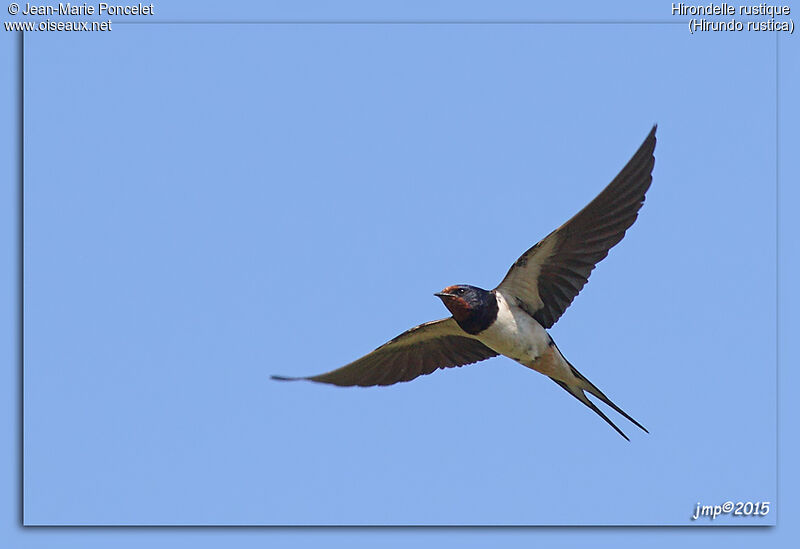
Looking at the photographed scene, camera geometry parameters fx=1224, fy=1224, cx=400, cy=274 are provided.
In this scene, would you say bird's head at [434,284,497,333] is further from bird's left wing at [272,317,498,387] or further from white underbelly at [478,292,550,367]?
bird's left wing at [272,317,498,387]

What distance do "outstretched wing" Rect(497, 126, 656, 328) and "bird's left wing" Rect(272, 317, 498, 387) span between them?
0.59 metres

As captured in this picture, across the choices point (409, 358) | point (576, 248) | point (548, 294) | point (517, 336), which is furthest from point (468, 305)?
point (409, 358)

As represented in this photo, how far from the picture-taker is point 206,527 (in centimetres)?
747

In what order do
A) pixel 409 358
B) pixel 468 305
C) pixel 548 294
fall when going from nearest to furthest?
pixel 468 305
pixel 548 294
pixel 409 358

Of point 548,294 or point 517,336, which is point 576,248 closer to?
point 548,294

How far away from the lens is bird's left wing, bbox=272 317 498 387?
852 cm

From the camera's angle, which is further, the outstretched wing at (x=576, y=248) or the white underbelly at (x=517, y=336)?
the white underbelly at (x=517, y=336)

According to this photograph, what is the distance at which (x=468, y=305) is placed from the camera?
25.6ft

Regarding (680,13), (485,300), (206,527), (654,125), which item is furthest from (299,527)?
(680,13)

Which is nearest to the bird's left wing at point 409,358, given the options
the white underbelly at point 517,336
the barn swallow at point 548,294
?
the barn swallow at point 548,294

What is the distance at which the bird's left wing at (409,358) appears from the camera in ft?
27.9

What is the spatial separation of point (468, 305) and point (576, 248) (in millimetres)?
786

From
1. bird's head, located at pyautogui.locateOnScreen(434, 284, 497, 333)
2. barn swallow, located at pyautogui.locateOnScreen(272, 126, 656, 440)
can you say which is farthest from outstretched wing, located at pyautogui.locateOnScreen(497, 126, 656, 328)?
bird's head, located at pyautogui.locateOnScreen(434, 284, 497, 333)

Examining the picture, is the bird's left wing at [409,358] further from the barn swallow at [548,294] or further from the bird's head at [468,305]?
the bird's head at [468,305]
